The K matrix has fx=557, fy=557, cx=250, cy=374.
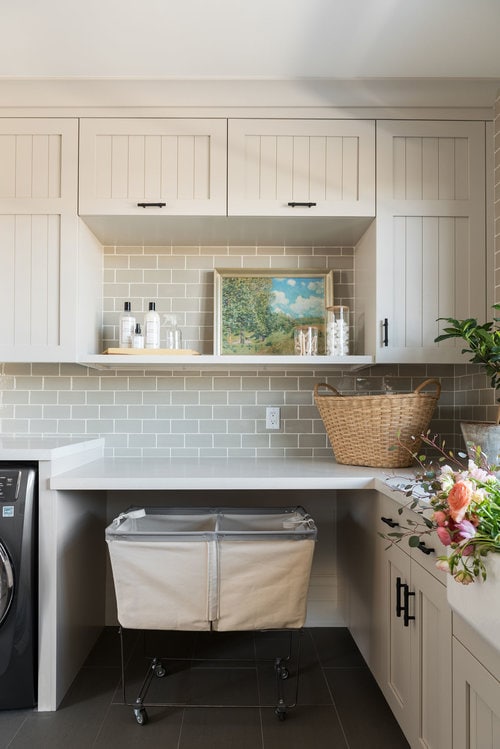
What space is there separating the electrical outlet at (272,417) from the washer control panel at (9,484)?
1.20m

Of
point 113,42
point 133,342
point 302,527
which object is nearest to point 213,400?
point 133,342

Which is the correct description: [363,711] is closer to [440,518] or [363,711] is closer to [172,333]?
[440,518]

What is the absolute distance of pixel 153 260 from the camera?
277cm

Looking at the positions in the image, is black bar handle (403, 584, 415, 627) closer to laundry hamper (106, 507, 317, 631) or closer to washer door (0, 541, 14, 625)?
laundry hamper (106, 507, 317, 631)

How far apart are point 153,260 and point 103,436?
904 mm

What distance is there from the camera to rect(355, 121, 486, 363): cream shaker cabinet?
2336 mm

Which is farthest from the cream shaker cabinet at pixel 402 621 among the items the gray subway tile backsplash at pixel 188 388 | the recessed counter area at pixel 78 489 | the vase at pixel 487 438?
the gray subway tile backsplash at pixel 188 388

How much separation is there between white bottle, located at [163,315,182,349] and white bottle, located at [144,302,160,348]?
0.27 feet

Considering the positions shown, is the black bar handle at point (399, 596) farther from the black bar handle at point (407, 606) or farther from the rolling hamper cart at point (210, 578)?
the rolling hamper cart at point (210, 578)

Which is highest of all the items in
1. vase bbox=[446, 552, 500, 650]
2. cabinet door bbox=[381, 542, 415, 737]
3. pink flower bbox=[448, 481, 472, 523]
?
pink flower bbox=[448, 481, 472, 523]

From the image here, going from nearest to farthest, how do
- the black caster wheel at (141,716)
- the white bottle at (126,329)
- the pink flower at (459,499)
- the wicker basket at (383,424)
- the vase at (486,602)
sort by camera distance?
the vase at (486,602) → the pink flower at (459,499) → the black caster wheel at (141,716) → the wicker basket at (383,424) → the white bottle at (126,329)

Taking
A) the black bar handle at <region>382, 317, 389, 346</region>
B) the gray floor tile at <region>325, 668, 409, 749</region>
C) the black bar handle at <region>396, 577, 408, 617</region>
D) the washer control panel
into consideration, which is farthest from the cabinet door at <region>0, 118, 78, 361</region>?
the gray floor tile at <region>325, 668, 409, 749</region>

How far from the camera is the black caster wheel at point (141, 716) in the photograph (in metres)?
1.93

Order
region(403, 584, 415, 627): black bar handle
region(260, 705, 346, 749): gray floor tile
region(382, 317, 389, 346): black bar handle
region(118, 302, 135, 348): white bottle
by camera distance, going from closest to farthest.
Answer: region(403, 584, 415, 627): black bar handle, region(260, 705, 346, 749): gray floor tile, region(382, 317, 389, 346): black bar handle, region(118, 302, 135, 348): white bottle
